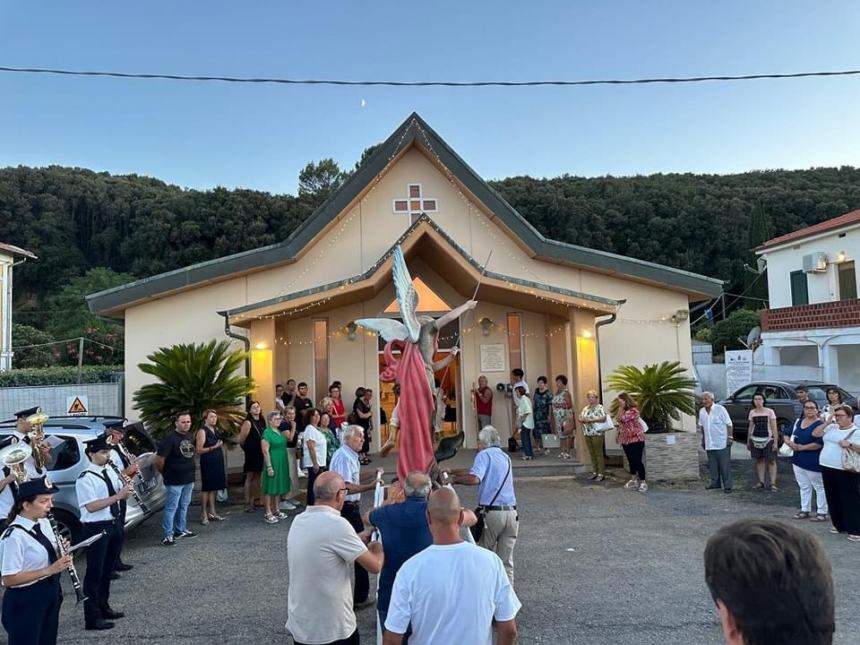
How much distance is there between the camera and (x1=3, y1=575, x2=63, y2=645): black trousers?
A: 12.3 ft

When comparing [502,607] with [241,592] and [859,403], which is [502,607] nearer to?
[241,592]

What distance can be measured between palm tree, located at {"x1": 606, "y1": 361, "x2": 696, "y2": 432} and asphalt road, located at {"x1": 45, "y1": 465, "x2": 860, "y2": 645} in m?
1.88

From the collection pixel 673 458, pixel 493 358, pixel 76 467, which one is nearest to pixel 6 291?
pixel 493 358

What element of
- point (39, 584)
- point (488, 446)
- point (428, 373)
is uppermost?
point (428, 373)

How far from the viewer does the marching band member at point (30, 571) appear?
147 inches

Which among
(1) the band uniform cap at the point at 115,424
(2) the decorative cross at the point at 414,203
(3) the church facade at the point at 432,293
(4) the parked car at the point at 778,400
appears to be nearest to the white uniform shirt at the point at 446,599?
(1) the band uniform cap at the point at 115,424

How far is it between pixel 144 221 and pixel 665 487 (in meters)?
42.7

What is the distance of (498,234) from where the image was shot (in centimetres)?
1357

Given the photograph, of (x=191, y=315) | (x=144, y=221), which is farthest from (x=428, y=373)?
(x=144, y=221)

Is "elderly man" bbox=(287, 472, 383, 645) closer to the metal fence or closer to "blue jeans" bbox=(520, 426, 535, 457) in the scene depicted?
"blue jeans" bbox=(520, 426, 535, 457)

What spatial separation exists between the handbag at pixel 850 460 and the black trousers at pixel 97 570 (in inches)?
317

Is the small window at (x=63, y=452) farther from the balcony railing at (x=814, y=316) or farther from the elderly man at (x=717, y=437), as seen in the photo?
the balcony railing at (x=814, y=316)

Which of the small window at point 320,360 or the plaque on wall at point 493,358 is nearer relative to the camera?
the small window at point 320,360

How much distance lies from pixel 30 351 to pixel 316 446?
85.0 ft
